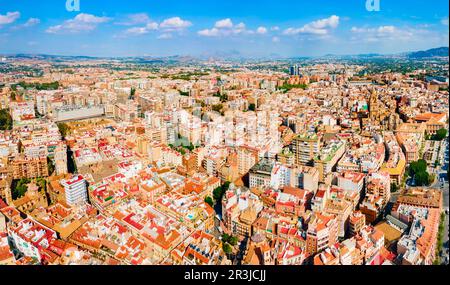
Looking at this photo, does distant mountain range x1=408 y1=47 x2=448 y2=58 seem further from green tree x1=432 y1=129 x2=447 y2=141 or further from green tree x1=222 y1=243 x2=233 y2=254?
green tree x1=432 y1=129 x2=447 y2=141

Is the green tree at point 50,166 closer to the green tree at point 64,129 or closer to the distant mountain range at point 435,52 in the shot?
the green tree at point 64,129

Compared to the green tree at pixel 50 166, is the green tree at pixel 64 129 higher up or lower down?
higher up

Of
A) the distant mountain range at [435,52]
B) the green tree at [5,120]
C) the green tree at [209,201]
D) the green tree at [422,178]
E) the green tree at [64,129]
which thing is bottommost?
the green tree at [209,201]

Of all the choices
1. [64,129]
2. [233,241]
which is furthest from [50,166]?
[233,241]

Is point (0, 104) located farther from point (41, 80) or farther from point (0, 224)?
point (0, 224)

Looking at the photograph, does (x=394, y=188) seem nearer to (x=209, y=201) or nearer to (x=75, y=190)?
(x=209, y=201)

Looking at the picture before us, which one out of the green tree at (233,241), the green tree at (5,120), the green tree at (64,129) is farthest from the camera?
the green tree at (5,120)

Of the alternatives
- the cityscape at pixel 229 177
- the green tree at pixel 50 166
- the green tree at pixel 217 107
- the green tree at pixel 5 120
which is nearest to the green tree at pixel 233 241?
the cityscape at pixel 229 177

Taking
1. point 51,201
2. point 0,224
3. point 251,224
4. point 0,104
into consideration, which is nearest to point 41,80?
point 0,104
